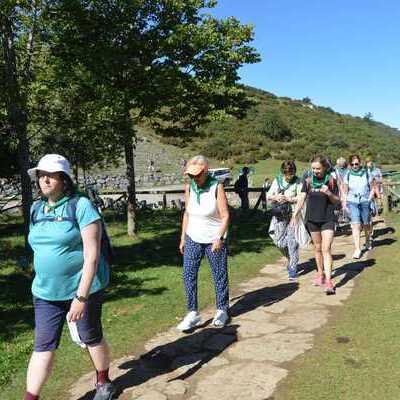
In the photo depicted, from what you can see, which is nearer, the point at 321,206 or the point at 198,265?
the point at 198,265

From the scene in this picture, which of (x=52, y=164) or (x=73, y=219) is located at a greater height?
(x=52, y=164)

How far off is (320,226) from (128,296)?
2806 millimetres

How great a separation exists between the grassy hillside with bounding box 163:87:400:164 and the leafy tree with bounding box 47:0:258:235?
24153mm

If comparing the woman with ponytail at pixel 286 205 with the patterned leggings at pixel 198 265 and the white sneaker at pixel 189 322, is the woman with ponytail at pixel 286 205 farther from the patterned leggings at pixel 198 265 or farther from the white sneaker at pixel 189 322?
the white sneaker at pixel 189 322

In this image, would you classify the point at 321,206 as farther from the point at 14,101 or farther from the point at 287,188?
the point at 14,101

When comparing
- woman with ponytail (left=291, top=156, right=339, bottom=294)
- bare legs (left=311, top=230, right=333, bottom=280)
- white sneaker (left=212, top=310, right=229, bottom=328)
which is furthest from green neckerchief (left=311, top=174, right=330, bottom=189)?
white sneaker (left=212, top=310, right=229, bottom=328)

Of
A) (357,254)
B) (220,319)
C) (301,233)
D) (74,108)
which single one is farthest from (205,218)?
(74,108)

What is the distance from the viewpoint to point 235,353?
4965 mm

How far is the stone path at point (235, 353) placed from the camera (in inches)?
167

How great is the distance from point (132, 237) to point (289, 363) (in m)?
8.38

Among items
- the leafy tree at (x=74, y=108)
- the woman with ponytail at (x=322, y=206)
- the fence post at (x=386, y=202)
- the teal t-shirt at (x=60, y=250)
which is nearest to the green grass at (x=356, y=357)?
the woman with ponytail at (x=322, y=206)

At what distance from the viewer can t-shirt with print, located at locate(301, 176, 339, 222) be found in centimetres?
686

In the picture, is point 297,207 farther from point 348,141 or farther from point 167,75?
point 348,141

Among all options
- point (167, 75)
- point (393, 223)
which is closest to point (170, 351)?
point (167, 75)
